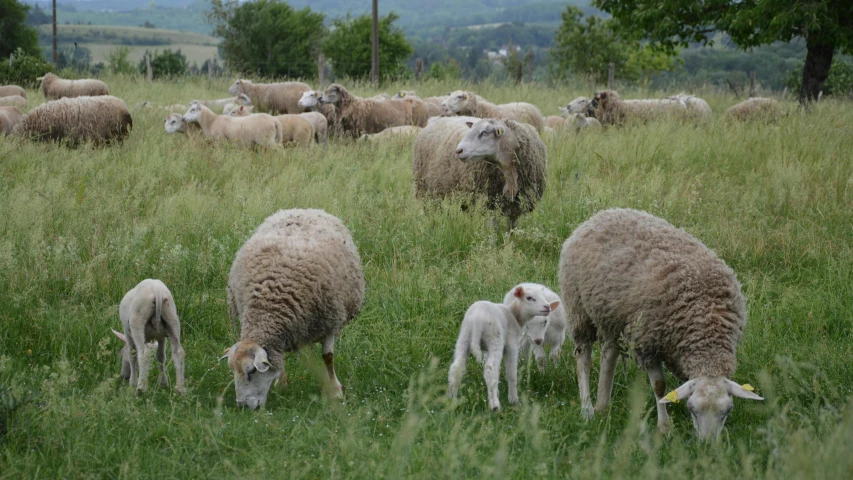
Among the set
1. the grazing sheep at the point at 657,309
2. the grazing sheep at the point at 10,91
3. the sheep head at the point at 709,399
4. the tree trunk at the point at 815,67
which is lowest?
the sheep head at the point at 709,399

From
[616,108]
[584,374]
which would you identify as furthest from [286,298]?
[616,108]

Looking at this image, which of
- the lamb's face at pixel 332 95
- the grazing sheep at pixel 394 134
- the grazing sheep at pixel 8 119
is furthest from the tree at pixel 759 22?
the grazing sheep at pixel 8 119

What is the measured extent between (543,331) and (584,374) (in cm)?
60

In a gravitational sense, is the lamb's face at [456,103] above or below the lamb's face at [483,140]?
above

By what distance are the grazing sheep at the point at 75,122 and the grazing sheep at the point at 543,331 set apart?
814 cm

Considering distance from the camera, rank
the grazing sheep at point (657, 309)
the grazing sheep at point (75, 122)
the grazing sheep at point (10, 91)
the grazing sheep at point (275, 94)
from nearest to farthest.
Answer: the grazing sheep at point (657, 309) < the grazing sheep at point (75, 122) < the grazing sheep at point (10, 91) < the grazing sheep at point (275, 94)

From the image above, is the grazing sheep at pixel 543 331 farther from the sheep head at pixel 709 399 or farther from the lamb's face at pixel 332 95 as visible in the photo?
the lamb's face at pixel 332 95

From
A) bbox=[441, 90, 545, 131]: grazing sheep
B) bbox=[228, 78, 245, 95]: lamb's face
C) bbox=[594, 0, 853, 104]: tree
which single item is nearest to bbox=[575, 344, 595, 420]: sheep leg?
bbox=[441, 90, 545, 131]: grazing sheep

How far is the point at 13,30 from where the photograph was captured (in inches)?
1494

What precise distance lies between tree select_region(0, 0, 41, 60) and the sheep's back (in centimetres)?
3803

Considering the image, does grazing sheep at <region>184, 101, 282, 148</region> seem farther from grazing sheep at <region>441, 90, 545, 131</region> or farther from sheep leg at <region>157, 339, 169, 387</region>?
sheep leg at <region>157, 339, 169, 387</region>

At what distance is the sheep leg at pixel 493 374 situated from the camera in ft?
14.5

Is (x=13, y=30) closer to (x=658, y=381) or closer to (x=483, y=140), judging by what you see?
(x=483, y=140)

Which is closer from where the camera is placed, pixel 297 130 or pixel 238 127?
pixel 238 127
